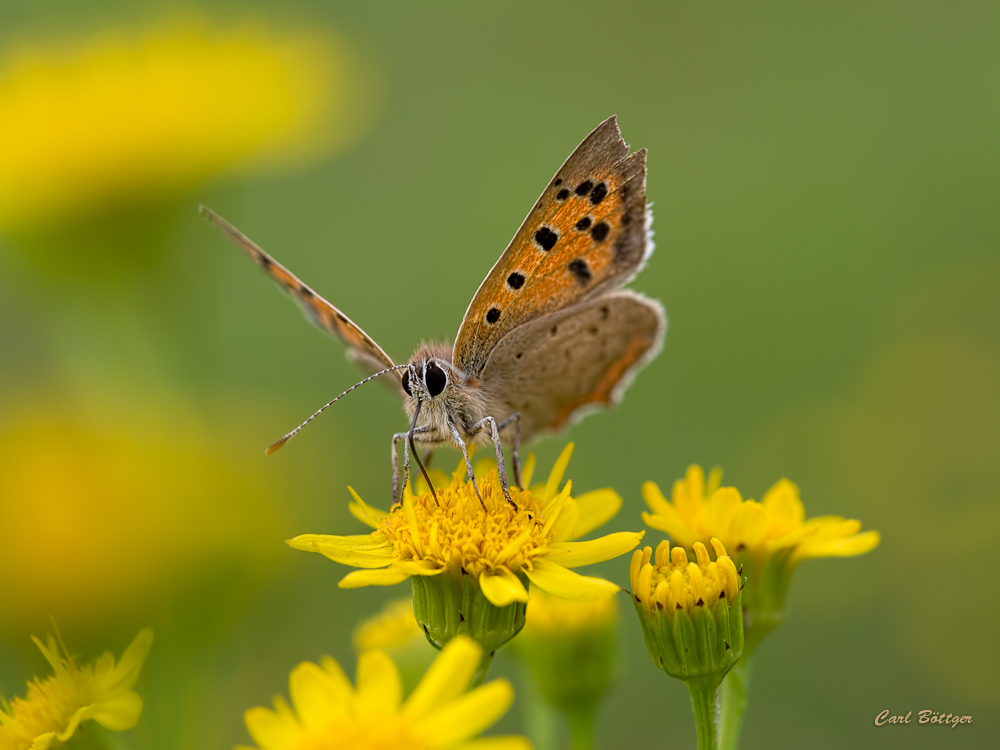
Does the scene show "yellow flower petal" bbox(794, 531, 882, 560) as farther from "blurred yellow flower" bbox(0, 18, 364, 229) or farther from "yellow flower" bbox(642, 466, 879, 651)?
"blurred yellow flower" bbox(0, 18, 364, 229)

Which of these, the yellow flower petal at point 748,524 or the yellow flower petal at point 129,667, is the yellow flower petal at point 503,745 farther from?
the yellow flower petal at point 748,524

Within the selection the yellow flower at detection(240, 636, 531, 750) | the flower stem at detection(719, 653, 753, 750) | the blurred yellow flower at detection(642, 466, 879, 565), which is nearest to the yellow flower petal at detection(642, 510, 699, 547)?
the blurred yellow flower at detection(642, 466, 879, 565)

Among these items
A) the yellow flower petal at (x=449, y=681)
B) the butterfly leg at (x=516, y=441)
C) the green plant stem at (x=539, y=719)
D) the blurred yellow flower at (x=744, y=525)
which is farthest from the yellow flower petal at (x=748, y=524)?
the yellow flower petal at (x=449, y=681)

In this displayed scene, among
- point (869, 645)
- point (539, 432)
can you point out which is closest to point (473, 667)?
point (539, 432)

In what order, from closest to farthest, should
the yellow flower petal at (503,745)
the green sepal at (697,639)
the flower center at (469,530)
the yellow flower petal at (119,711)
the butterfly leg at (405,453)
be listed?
the yellow flower petal at (503,745), the yellow flower petal at (119,711), the green sepal at (697,639), the flower center at (469,530), the butterfly leg at (405,453)

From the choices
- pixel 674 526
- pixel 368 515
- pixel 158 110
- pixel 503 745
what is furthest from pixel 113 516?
pixel 158 110

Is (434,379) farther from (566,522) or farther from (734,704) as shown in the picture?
(734,704)
